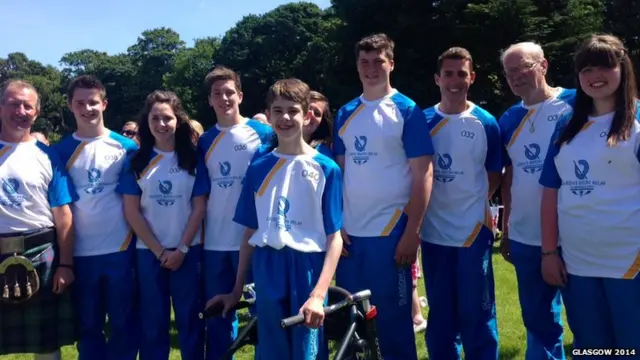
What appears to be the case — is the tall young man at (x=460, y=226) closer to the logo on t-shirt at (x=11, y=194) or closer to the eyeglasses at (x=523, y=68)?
the eyeglasses at (x=523, y=68)

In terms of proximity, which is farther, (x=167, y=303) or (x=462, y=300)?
(x=167, y=303)

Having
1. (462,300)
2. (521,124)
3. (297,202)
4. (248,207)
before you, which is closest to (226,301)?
(248,207)

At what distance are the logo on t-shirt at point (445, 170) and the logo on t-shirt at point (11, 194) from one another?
9.74ft

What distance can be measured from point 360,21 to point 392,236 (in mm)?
22759

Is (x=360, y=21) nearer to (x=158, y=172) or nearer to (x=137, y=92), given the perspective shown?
(x=158, y=172)

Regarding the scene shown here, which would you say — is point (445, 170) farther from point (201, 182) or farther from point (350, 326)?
point (201, 182)

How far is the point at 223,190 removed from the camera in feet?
15.4

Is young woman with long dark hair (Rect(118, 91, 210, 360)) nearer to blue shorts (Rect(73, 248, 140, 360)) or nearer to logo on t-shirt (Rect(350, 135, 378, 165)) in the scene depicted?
blue shorts (Rect(73, 248, 140, 360))

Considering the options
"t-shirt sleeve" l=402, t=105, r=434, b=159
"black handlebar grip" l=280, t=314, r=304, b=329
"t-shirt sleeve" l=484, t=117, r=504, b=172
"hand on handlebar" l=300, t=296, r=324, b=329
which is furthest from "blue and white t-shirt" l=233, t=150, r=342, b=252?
"t-shirt sleeve" l=484, t=117, r=504, b=172

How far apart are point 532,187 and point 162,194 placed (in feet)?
8.67

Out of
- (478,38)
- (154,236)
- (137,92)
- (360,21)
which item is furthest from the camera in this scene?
(137,92)

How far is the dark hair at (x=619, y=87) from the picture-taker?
10.8 feet

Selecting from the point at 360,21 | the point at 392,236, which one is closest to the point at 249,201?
the point at 392,236

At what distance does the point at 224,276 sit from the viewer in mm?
4703
